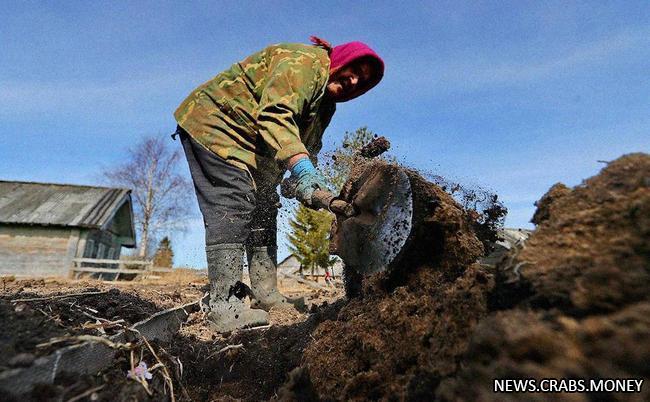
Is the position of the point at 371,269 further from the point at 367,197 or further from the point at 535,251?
the point at 535,251

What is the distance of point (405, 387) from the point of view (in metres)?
1.47

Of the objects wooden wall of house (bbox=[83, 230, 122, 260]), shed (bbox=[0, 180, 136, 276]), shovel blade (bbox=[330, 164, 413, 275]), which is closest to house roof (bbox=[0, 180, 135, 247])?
shed (bbox=[0, 180, 136, 276])

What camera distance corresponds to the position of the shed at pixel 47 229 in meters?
17.5

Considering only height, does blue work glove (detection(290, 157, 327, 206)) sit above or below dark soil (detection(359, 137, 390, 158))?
below

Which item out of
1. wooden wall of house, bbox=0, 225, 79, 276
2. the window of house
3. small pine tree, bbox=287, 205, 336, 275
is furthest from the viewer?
small pine tree, bbox=287, 205, 336, 275

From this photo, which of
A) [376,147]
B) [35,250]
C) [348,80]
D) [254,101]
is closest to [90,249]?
[35,250]

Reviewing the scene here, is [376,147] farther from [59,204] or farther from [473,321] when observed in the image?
[59,204]

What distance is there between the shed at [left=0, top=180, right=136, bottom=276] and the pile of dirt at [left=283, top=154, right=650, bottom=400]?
61.1 feet

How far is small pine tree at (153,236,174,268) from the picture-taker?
35.1 metres

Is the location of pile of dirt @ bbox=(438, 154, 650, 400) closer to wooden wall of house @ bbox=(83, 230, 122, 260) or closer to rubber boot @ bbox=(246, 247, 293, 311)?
rubber boot @ bbox=(246, 247, 293, 311)

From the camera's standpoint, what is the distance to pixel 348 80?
145 inches

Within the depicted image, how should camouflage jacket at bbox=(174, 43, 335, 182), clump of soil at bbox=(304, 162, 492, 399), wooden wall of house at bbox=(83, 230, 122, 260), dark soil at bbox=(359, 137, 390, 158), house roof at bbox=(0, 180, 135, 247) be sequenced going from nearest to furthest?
clump of soil at bbox=(304, 162, 492, 399), camouflage jacket at bbox=(174, 43, 335, 182), dark soil at bbox=(359, 137, 390, 158), house roof at bbox=(0, 180, 135, 247), wooden wall of house at bbox=(83, 230, 122, 260)

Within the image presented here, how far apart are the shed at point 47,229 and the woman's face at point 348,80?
17.1 m

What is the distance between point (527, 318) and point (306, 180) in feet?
6.01
